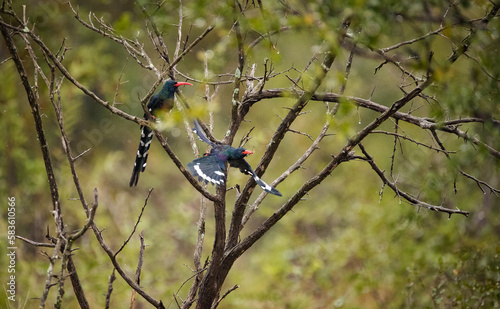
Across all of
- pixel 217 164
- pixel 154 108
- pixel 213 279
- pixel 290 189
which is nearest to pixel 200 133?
pixel 217 164

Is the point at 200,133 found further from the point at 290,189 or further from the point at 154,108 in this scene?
the point at 290,189

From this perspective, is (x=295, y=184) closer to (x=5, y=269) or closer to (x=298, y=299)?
(x=298, y=299)

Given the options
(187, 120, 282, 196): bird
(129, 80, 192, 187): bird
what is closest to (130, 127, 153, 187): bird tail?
(129, 80, 192, 187): bird

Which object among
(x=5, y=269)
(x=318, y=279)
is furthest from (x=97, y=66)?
(x=318, y=279)

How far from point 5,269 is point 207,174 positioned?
329 cm

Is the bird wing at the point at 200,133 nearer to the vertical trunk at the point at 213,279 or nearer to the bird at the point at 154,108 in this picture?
the vertical trunk at the point at 213,279

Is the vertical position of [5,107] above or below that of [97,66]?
below

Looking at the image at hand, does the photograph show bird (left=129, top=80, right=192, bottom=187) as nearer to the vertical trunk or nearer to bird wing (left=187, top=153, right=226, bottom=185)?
bird wing (left=187, top=153, right=226, bottom=185)

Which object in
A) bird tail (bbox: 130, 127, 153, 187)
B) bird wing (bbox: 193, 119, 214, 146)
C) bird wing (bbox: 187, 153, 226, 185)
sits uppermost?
bird tail (bbox: 130, 127, 153, 187)

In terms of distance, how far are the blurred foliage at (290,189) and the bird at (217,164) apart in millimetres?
472

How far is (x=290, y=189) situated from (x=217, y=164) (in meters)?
5.16

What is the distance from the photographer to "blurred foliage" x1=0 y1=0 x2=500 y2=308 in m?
2.82

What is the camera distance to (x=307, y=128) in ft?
A: 29.2

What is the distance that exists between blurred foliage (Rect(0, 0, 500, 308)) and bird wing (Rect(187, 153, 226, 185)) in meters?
0.49
